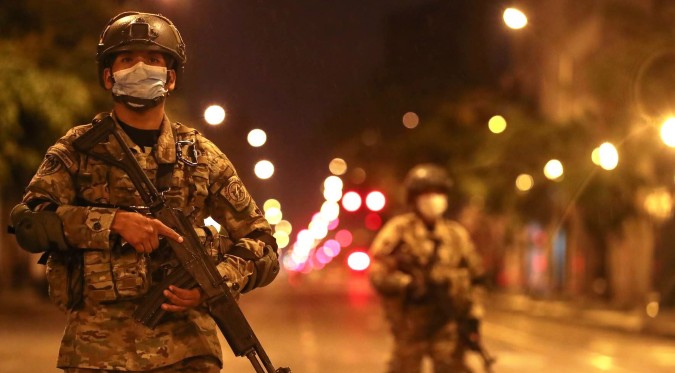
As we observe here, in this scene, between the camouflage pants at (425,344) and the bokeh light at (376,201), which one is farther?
the bokeh light at (376,201)

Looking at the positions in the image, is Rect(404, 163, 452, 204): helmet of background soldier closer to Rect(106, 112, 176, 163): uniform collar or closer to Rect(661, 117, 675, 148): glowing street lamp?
Rect(106, 112, 176, 163): uniform collar

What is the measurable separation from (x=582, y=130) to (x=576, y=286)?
15608 millimetres

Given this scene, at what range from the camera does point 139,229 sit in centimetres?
395

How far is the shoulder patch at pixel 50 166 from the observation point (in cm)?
405

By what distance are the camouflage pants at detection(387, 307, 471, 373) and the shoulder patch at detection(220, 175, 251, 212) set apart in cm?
470

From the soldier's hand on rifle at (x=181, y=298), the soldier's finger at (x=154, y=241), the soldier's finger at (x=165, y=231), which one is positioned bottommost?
the soldier's hand on rifle at (x=181, y=298)

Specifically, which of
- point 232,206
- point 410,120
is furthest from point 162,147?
point 410,120

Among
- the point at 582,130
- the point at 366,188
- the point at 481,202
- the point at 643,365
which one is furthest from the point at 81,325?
the point at 366,188

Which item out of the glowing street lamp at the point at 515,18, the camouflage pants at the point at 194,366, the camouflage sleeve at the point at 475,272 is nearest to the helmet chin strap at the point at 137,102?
the camouflage pants at the point at 194,366

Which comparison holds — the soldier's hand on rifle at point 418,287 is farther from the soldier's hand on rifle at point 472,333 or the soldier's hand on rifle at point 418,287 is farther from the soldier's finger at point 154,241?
the soldier's finger at point 154,241

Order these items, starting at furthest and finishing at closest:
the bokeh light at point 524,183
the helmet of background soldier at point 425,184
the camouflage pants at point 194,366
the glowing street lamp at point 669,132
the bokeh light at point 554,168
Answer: the bokeh light at point 524,183, the bokeh light at point 554,168, the glowing street lamp at point 669,132, the helmet of background soldier at point 425,184, the camouflage pants at point 194,366

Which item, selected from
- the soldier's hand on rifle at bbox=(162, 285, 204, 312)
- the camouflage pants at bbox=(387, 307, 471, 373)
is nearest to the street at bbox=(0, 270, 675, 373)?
the camouflage pants at bbox=(387, 307, 471, 373)

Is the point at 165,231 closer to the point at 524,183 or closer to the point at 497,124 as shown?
the point at 524,183

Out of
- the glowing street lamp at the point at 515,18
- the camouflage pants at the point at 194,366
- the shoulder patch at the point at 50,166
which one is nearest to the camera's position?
the shoulder patch at the point at 50,166
